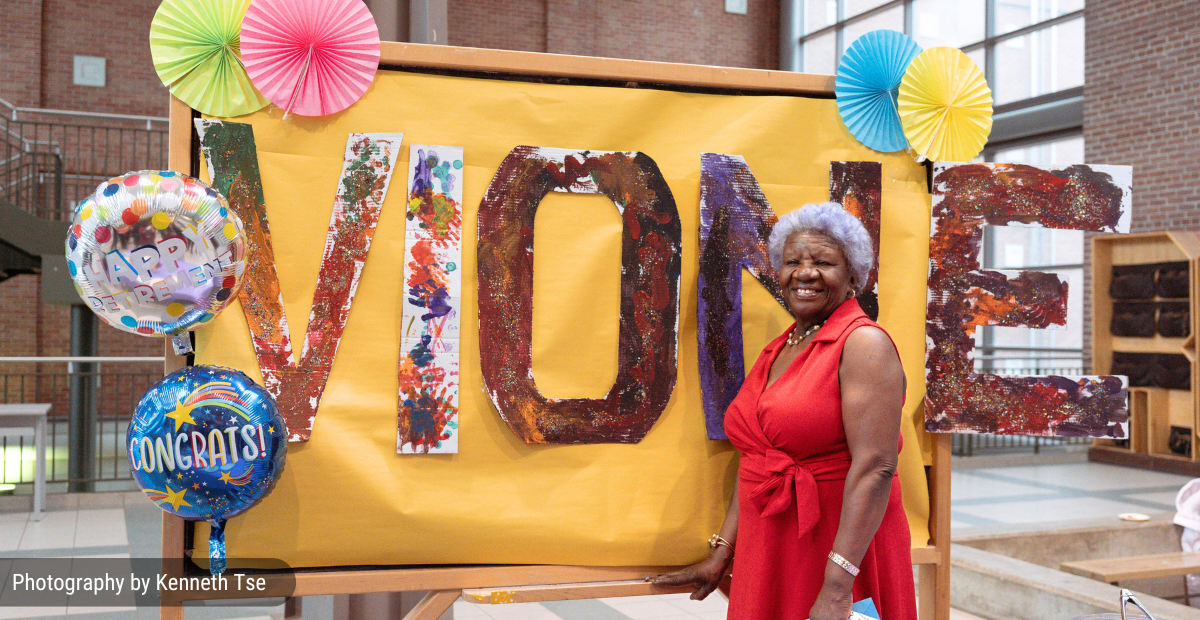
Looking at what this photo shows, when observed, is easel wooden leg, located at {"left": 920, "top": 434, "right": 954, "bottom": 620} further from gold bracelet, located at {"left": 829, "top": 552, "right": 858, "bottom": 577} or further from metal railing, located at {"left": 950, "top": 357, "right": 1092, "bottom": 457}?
metal railing, located at {"left": 950, "top": 357, "right": 1092, "bottom": 457}

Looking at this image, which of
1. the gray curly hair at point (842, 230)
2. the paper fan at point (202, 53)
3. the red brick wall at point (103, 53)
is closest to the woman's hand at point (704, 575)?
the gray curly hair at point (842, 230)

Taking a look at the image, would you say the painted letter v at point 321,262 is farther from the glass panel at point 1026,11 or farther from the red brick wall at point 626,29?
the red brick wall at point 626,29

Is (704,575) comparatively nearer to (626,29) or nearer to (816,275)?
(816,275)

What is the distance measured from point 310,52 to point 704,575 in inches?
65.3

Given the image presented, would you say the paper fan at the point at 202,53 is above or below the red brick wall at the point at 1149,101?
below

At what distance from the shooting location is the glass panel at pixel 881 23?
13.9 m

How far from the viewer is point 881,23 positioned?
14328mm

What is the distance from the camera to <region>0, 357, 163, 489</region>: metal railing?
670cm

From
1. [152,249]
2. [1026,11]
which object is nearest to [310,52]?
[152,249]

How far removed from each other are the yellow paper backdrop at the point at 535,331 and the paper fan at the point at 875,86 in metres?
0.04

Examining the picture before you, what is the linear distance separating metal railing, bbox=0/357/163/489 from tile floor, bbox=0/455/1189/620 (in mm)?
520

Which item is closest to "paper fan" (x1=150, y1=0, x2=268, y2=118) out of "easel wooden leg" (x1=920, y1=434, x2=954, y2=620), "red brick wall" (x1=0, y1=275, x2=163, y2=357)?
"easel wooden leg" (x1=920, y1=434, x2=954, y2=620)

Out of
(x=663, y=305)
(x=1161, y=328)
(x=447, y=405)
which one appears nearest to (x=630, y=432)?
(x=663, y=305)

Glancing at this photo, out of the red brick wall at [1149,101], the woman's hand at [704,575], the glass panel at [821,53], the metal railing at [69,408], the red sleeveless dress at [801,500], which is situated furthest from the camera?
the glass panel at [821,53]
